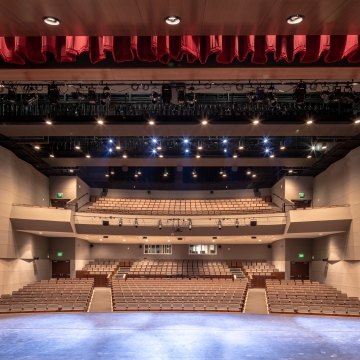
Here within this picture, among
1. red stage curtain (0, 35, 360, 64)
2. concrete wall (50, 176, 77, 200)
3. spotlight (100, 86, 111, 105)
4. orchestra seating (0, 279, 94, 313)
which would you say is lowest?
orchestra seating (0, 279, 94, 313)

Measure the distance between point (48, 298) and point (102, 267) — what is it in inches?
262

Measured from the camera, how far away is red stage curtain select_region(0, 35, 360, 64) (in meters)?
3.53

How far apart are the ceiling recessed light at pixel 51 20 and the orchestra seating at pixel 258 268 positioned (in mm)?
18556

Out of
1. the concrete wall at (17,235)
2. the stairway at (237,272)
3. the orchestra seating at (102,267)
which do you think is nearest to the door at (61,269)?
the orchestra seating at (102,267)

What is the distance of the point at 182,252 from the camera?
81.8 feet

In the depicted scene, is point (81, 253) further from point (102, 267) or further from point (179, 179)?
point (179, 179)

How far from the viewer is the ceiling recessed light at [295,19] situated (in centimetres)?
297

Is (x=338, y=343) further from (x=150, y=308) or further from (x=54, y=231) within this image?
(x=54, y=231)

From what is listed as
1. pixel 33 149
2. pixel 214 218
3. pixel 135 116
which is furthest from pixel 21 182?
pixel 214 218

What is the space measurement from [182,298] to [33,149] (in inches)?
364

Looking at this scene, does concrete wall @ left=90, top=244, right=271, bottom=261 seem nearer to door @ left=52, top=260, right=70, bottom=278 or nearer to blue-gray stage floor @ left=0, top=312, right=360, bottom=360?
door @ left=52, top=260, right=70, bottom=278

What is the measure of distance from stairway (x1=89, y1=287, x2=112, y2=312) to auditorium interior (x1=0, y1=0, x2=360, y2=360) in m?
0.18

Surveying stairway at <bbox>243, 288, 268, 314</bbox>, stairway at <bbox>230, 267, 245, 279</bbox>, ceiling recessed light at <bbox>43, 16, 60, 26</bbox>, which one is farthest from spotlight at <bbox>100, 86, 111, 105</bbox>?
stairway at <bbox>230, 267, 245, 279</bbox>

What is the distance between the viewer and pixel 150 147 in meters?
18.3
